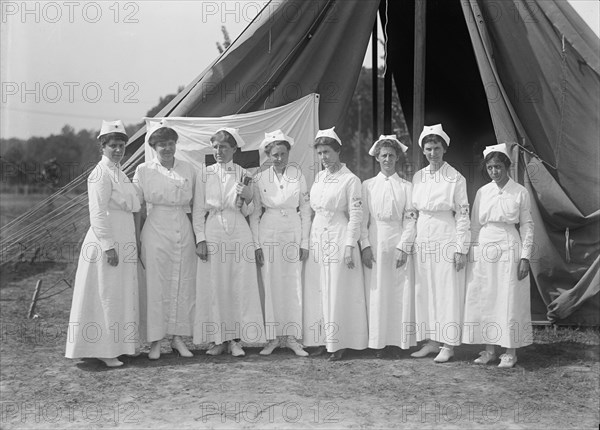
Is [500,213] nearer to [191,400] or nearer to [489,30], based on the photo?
[489,30]

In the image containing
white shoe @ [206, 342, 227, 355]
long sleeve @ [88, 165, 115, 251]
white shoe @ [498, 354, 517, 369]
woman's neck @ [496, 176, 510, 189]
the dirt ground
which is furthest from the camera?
white shoe @ [206, 342, 227, 355]

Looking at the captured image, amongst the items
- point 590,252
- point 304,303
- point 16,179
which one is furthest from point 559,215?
point 16,179

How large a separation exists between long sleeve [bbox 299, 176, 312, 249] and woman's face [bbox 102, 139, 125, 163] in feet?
4.38

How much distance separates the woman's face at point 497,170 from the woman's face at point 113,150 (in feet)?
8.62

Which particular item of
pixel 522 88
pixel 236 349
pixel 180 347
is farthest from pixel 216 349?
pixel 522 88

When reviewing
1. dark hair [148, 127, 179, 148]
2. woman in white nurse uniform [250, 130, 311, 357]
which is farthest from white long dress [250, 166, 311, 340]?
dark hair [148, 127, 179, 148]

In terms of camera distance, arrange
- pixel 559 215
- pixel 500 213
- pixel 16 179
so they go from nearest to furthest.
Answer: pixel 500 213 → pixel 559 215 → pixel 16 179

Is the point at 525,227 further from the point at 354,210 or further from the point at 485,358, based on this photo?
the point at 354,210

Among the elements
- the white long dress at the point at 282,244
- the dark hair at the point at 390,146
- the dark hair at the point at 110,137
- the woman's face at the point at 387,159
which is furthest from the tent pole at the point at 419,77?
the dark hair at the point at 110,137

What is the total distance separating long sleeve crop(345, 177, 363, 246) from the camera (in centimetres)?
457

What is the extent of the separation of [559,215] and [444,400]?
2.29 meters

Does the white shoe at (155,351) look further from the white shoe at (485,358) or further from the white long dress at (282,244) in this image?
the white shoe at (485,358)

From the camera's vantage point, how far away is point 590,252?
539cm

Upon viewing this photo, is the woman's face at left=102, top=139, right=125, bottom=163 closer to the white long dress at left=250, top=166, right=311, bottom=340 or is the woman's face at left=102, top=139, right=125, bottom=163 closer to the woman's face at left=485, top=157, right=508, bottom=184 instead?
the white long dress at left=250, top=166, right=311, bottom=340
